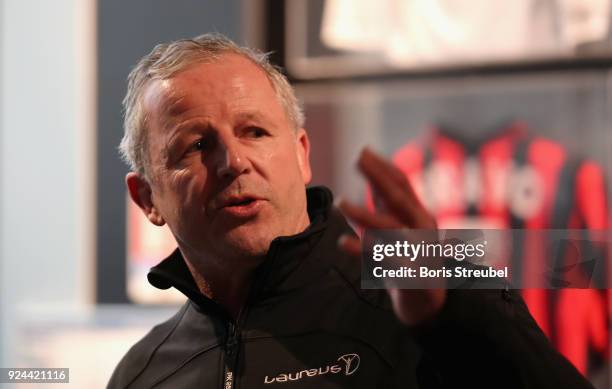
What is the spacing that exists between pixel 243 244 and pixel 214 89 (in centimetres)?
13

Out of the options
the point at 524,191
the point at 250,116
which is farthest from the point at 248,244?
the point at 524,191

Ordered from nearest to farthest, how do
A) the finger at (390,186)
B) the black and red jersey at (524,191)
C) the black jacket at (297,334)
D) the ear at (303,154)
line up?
the finger at (390,186) → the black jacket at (297,334) → the ear at (303,154) → the black and red jersey at (524,191)

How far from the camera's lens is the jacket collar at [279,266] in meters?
0.76

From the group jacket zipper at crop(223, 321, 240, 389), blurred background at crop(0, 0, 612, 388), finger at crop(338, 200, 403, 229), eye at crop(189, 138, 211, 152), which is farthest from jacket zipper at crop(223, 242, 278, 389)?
blurred background at crop(0, 0, 612, 388)

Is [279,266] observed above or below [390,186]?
below

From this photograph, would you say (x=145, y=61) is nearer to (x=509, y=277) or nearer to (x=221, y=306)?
(x=221, y=306)

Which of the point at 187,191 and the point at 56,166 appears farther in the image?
the point at 56,166

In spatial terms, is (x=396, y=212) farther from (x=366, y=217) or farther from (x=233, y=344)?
(x=233, y=344)

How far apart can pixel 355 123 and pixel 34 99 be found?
62cm

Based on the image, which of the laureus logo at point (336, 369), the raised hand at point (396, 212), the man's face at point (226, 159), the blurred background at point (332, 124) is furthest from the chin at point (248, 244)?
the blurred background at point (332, 124)

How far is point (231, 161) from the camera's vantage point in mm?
741

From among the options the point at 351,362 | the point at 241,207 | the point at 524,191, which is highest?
the point at 241,207

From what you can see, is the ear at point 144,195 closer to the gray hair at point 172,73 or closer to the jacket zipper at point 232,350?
the gray hair at point 172,73

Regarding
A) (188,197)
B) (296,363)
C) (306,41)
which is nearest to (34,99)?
(306,41)
